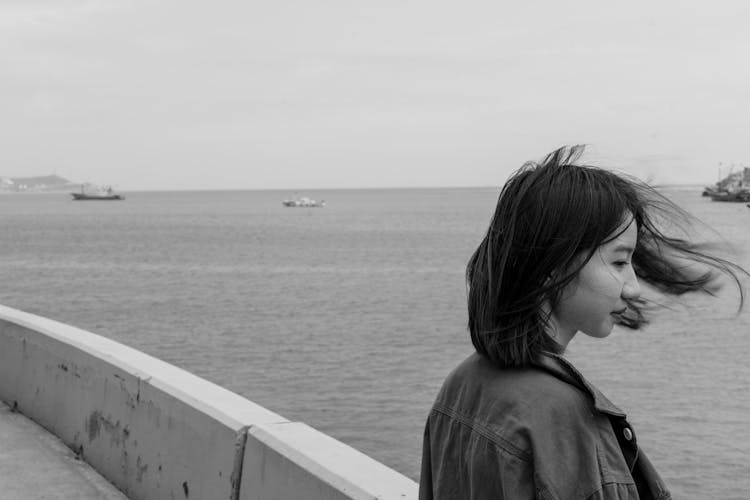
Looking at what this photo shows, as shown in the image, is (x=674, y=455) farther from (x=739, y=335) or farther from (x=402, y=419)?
(x=739, y=335)

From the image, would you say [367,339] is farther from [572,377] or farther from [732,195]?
[732,195]

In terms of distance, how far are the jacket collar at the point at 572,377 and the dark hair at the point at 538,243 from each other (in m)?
0.03

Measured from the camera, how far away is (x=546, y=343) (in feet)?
6.23

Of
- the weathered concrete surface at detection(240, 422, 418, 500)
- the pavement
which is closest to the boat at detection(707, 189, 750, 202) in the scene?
the pavement

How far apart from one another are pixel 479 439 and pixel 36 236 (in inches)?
4229

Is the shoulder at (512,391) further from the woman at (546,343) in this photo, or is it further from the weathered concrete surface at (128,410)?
the weathered concrete surface at (128,410)

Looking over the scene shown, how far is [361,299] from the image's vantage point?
45.1m

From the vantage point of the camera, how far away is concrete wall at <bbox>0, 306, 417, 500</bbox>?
3527 millimetres

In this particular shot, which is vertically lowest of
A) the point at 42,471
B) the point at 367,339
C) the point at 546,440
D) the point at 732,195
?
the point at 367,339

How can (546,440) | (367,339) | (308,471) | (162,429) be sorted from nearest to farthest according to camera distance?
(546,440)
(308,471)
(162,429)
(367,339)

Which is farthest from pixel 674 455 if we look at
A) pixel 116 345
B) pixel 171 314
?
pixel 171 314

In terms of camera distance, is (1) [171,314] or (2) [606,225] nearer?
(2) [606,225]

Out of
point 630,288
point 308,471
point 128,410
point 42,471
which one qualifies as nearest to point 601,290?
point 630,288

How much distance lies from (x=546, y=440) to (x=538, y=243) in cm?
37
